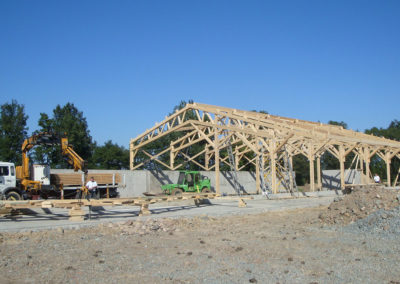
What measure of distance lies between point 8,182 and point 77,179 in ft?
16.4

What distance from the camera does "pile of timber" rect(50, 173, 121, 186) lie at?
20922 mm

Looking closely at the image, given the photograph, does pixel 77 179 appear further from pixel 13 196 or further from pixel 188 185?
pixel 188 185

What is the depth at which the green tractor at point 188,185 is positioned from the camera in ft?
82.9

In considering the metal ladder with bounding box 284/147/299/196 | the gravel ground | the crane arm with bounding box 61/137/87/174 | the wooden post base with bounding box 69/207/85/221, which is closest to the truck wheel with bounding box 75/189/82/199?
the crane arm with bounding box 61/137/87/174

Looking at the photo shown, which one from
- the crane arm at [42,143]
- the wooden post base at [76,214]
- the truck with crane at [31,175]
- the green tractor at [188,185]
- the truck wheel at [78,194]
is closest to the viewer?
the wooden post base at [76,214]

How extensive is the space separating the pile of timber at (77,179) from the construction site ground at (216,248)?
6688mm

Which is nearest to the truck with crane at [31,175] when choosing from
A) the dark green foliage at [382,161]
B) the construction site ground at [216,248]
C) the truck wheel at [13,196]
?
the truck wheel at [13,196]

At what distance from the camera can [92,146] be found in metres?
43.2

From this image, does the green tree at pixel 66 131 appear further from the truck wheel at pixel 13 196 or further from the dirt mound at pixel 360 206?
the dirt mound at pixel 360 206

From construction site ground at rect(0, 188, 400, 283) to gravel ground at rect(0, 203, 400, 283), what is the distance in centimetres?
2

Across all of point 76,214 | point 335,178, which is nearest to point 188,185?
point 76,214

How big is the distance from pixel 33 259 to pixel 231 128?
16.1 metres

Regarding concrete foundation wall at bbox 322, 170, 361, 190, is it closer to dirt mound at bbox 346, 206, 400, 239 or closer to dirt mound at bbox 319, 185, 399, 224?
dirt mound at bbox 319, 185, 399, 224

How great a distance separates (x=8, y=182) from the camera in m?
17.1
